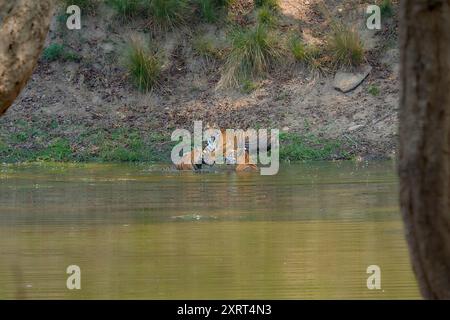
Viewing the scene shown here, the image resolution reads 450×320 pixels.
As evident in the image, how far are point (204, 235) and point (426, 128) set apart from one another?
8104mm

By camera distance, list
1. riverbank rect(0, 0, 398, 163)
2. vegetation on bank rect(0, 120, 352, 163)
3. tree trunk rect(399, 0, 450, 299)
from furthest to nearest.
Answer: riverbank rect(0, 0, 398, 163)
vegetation on bank rect(0, 120, 352, 163)
tree trunk rect(399, 0, 450, 299)

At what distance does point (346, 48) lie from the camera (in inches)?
931

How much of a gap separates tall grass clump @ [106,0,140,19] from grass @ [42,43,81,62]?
148cm

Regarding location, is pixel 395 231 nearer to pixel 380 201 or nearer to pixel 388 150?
pixel 380 201

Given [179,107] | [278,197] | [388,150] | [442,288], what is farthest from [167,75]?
[442,288]

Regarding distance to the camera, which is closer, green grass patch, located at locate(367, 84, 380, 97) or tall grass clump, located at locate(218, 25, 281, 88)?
green grass patch, located at locate(367, 84, 380, 97)

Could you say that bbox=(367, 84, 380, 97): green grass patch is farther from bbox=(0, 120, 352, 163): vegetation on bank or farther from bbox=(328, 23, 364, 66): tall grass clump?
bbox=(0, 120, 352, 163): vegetation on bank

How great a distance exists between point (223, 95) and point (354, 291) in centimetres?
1450

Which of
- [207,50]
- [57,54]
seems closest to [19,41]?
[207,50]

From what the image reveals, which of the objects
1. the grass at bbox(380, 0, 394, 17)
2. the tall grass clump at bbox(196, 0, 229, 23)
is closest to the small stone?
the grass at bbox(380, 0, 394, 17)

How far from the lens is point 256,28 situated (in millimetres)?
24422

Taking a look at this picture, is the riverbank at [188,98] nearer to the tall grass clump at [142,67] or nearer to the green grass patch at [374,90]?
the green grass patch at [374,90]

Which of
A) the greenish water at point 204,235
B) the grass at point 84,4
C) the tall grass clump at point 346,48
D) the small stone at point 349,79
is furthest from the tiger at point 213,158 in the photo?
the grass at point 84,4

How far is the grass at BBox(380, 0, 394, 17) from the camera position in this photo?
986 inches
